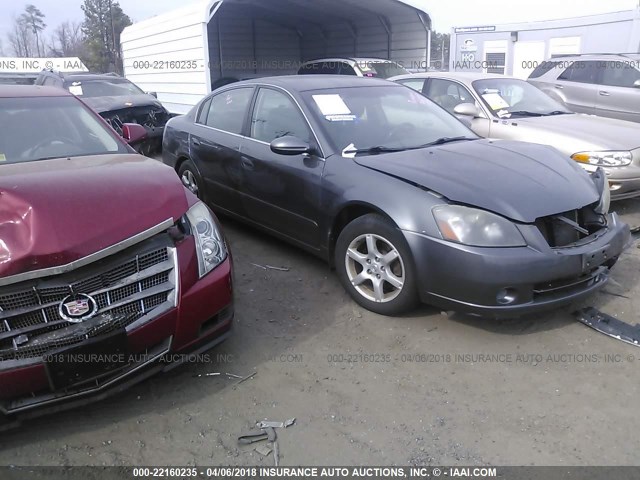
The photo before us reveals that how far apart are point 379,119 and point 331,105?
0.40m

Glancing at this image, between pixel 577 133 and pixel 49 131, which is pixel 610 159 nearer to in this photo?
pixel 577 133

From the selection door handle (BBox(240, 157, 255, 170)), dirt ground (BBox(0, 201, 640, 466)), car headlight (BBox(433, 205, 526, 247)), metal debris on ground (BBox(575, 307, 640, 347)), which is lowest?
dirt ground (BBox(0, 201, 640, 466))

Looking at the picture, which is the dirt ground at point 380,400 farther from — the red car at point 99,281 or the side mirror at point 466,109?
the side mirror at point 466,109

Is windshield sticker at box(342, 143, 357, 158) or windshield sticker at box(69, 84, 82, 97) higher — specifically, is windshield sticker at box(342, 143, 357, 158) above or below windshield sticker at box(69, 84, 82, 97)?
below

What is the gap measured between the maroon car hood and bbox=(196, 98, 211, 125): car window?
96.7 inches

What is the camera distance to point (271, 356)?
3.15 meters

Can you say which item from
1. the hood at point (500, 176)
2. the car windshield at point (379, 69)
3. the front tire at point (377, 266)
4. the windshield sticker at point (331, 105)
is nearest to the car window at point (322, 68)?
the car windshield at point (379, 69)

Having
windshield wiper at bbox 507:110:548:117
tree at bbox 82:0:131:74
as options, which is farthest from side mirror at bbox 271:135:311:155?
tree at bbox 82:0:131:74

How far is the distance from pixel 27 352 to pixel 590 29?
1645cm

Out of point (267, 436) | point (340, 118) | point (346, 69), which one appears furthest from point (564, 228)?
point (346, 69)

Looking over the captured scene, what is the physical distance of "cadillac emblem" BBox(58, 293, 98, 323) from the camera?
229 centimetres

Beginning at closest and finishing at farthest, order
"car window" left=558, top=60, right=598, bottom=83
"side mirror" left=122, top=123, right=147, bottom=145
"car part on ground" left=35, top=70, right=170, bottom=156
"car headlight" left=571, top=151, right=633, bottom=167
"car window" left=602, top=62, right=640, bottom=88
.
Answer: "side mirror" left=122, top=123, right=147, bottom=145 < "car headlight" left=571, top=151, right=633, bottom=167 < "car part on ground" left=35, top=70, right=170, bottom=156 < "car window" left=602, top=62, right=640, bottom=88 < "car window" left=558, top=60, right=598, bottom=83

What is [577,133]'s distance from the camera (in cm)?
548

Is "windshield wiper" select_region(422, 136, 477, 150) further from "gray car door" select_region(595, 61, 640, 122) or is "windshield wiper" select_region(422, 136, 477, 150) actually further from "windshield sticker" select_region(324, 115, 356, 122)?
"gray car door" select_region(595, 61, 640, 122)
